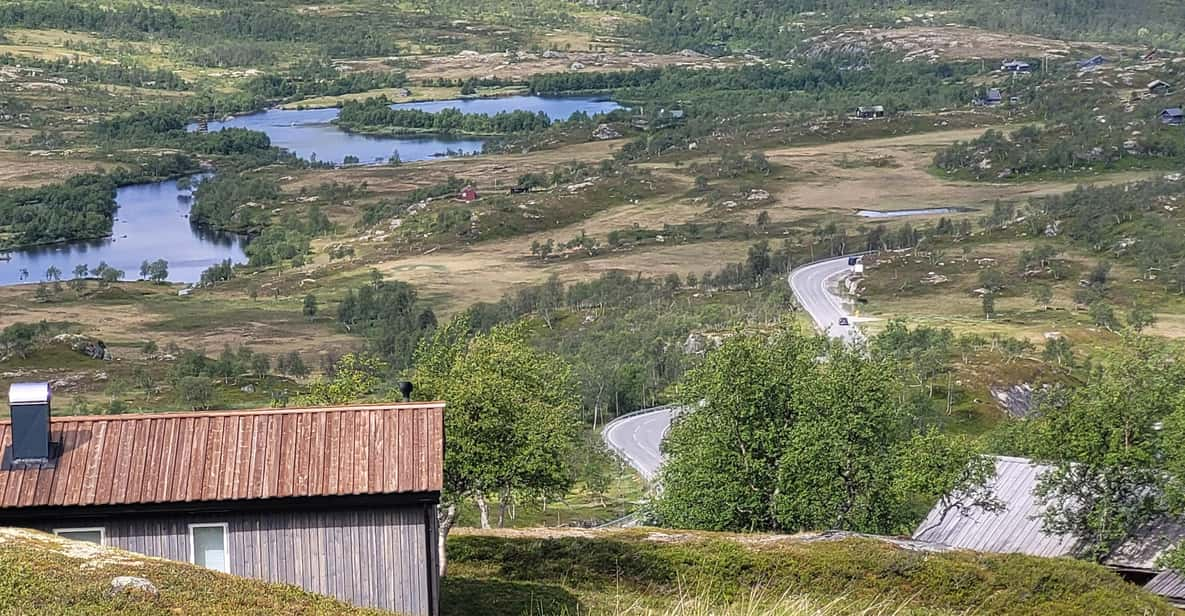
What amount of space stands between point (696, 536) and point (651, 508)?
46.9ft

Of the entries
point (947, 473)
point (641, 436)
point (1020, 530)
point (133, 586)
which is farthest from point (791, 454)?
point (641, 436)

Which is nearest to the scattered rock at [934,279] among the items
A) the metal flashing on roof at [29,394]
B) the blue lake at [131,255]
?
the blue lake at [131,255]

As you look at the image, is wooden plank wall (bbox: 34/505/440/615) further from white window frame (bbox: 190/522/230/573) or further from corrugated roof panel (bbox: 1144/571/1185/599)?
corrugated roof panel (bbox: 1144/571/1185/599)

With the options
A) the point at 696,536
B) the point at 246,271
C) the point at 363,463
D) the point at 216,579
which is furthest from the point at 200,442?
the point at 246,271

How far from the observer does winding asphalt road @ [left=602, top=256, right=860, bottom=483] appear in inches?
3233

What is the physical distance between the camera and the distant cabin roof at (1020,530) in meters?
39.0

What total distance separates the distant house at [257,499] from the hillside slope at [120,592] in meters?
2.08

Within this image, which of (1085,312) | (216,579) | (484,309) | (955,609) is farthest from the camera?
(484,309)

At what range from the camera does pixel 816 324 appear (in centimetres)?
11394

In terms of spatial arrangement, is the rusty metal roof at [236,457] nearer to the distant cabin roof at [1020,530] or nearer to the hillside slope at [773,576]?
the hillside slope at [773,576]

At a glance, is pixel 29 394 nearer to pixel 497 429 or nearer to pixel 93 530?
pixel 93 530

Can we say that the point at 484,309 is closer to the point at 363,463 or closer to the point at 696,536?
the point at 696,536

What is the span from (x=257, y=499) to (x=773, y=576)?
41.3 feet

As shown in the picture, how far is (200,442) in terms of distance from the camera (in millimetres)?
24203
